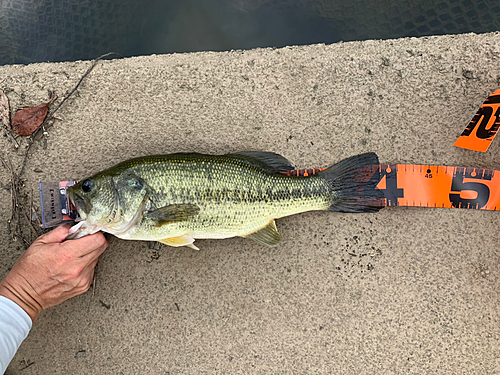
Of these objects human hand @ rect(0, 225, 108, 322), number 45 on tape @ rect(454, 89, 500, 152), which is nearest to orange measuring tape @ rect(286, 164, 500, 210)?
number 45 on tape @ rect(454, 89, 500, 152)

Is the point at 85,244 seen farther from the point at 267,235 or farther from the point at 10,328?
the point at 267,235

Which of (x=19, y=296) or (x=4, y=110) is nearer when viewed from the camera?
(x=19, y=296)

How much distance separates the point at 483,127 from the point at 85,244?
349 centimetres

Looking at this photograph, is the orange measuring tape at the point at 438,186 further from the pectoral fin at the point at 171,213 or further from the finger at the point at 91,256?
the finger at the point at 91,256

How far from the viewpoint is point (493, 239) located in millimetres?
2730

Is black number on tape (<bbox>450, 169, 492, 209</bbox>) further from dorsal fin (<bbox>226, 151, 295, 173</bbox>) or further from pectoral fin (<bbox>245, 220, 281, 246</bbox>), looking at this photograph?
pectoral fin (<bbox>245, 220, 281, 246</bbox>)

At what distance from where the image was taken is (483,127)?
2.62 meters

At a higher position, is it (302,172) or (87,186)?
(87,186)

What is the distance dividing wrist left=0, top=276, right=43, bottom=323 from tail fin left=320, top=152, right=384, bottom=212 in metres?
2.48

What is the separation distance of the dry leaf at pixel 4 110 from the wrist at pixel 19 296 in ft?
4.96

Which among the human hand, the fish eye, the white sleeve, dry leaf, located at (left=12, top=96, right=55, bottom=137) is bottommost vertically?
the white sleeve

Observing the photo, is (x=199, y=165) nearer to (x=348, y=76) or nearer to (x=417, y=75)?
(x=348, y=76)

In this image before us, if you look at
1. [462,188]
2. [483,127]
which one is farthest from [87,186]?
[483,127]

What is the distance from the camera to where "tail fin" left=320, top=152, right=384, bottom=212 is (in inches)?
96.8
